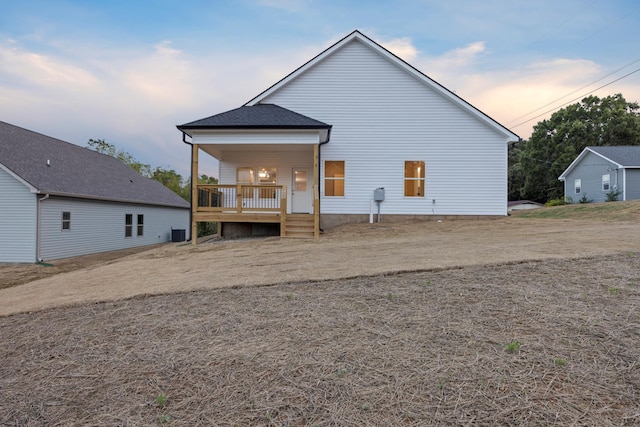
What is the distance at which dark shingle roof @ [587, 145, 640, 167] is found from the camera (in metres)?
24.5

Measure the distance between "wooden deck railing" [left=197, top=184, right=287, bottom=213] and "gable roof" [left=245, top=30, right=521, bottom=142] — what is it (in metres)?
4.26

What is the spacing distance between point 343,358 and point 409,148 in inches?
470

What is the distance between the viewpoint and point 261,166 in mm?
14562

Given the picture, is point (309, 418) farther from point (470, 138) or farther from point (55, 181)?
point (55, 181)

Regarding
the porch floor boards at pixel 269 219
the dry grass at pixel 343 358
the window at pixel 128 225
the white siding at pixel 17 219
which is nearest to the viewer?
the dry grass at pixel 343 358

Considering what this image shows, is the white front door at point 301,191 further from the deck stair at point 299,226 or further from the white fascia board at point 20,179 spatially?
the white fascia board at point 20,179

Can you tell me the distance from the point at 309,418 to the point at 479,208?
43.2 feet

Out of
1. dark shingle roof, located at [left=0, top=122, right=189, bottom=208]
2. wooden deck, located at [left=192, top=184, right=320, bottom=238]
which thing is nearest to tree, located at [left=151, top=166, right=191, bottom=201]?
dark shingle roof, located at [left=0, top=122, right=189, bottom=208]

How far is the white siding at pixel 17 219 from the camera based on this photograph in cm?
1433

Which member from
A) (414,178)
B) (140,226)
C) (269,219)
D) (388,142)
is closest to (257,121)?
(269,219)

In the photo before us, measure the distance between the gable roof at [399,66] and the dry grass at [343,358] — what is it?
10.1m

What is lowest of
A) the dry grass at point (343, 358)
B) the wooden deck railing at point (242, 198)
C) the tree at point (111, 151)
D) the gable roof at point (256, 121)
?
the dry grass at point (343, 358)

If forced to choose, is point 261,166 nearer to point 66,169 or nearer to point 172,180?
point 66,169

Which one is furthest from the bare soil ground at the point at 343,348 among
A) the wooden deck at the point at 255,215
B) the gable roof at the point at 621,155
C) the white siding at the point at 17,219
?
the gable roof at the point at 621,155
